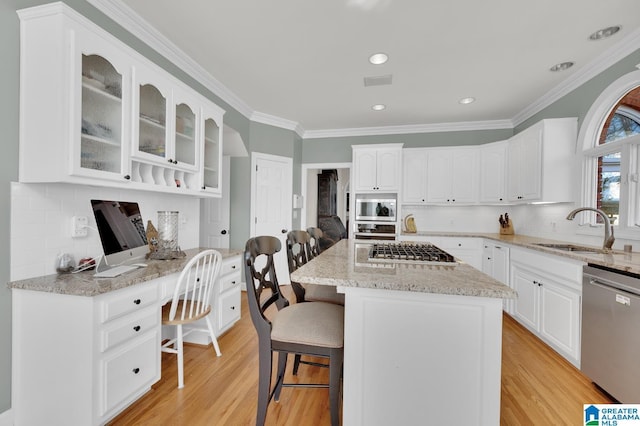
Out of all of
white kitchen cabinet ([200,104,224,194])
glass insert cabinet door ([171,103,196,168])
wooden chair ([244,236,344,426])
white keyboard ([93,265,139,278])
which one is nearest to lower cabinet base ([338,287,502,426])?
wooden chair ([244,236,344,426])

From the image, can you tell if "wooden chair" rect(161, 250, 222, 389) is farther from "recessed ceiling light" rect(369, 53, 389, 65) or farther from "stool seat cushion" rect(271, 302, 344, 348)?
"recessed ceiling light" rect(369, 53, 389, 65)

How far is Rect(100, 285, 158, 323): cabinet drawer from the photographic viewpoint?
4.76ft

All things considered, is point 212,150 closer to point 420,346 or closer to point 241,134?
point 241,134

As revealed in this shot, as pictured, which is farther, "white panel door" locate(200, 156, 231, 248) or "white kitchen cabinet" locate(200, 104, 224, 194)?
"white panel door" locate(200, 156, 231, 248)

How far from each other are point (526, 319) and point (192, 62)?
432cm

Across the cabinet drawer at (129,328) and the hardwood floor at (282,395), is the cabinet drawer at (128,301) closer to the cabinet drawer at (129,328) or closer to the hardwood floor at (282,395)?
the cabinet drawer at (129,328)

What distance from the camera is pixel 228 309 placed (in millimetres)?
2600

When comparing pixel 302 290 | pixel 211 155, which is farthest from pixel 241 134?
pixel 302 290

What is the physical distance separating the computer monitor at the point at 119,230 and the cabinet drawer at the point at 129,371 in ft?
1.82

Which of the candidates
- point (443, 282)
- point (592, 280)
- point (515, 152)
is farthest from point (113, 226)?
point (515, 152)

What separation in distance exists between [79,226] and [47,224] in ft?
0.53

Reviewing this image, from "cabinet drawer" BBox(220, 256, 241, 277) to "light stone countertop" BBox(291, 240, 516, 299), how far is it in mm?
1284

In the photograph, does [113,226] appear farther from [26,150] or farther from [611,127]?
[611,127]

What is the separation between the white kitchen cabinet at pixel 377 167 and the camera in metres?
4.25
